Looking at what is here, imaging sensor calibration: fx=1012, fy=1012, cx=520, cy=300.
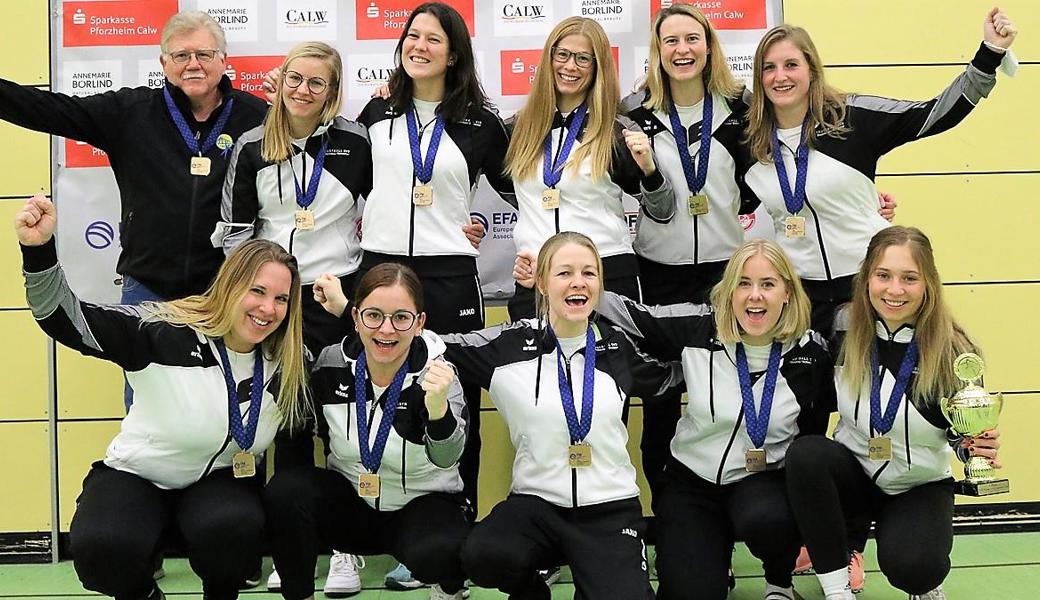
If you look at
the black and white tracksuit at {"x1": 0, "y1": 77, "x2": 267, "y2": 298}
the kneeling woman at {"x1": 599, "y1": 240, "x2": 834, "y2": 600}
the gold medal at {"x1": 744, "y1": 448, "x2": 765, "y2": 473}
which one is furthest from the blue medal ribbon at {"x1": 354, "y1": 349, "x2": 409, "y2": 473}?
the gold medal at {"x1": 744, "y1": 448, "x2": 765, "y2": 473}

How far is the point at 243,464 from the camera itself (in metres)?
3.21

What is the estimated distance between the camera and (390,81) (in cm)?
389

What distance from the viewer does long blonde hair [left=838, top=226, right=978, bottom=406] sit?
3.27 meters

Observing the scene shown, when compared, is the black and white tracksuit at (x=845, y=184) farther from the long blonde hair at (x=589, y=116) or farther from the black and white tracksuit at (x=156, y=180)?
the black and white tracksuit at (x=156, y=180)

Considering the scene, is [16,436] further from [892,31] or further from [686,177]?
[892,31]

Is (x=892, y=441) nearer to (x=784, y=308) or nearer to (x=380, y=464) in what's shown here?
(x=784, y=308)

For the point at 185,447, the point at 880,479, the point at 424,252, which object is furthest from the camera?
the point at 424,252

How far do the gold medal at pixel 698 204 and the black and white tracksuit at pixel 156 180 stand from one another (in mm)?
1753

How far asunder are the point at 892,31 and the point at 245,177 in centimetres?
282

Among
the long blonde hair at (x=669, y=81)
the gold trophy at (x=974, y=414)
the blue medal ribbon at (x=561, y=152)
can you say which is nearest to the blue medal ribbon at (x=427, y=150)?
the blue medal ribbon at (x=561, y=152)

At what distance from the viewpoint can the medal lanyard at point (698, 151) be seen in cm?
381

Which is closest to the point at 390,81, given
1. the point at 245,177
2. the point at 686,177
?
the point at 245,177

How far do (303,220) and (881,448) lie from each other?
7.09ft

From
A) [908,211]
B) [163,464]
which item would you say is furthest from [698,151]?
[163,464]
